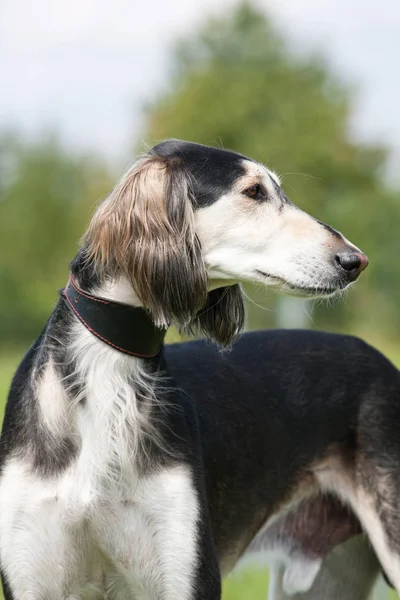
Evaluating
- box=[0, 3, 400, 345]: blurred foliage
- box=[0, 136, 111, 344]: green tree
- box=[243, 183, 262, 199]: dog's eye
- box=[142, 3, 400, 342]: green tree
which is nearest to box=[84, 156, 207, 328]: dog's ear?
box=[243, 183, 262, 199]: dog's eye

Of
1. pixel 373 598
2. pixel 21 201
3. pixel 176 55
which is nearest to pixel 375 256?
pixel 176 55

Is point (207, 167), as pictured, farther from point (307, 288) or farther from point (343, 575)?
point (343, 575)

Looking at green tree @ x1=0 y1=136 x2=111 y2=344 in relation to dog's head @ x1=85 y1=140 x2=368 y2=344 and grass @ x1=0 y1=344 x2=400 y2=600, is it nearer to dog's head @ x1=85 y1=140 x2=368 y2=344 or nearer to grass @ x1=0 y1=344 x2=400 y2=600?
grass @ x1=0 y1=344 x2=400 y2=600

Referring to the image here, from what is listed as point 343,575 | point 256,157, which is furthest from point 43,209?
point 343,575

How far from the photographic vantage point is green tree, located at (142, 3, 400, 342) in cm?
3978

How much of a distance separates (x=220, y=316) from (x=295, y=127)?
37.8 meters

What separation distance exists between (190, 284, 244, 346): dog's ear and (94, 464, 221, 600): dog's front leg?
0.64 metres

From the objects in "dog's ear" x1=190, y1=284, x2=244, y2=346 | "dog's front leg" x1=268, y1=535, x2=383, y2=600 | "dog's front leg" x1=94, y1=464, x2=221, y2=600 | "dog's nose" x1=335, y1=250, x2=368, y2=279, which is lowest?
"dog's front leg" x1=268, y1=535, x2=383, y2=600

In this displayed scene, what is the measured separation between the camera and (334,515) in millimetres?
5531

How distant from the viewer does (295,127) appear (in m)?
41.5

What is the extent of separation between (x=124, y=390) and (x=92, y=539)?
593mm

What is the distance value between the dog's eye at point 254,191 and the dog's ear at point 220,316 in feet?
1.50

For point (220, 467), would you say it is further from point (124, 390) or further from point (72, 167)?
point (72, 167)

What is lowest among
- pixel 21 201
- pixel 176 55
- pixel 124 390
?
pixel 21 201
